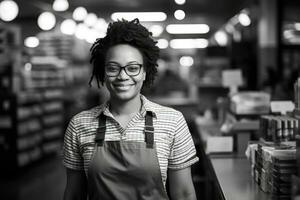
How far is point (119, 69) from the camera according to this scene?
2.22 metres

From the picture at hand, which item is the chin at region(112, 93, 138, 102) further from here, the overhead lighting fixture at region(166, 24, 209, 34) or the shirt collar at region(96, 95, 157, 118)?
the overhead lighting fixture at region(166, 24, 209, 34)

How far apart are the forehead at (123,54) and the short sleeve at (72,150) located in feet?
1.27

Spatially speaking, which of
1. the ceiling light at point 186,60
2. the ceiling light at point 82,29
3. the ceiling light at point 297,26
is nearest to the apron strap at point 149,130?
the ceiling light at point 297,26

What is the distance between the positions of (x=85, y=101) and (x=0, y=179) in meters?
5.39

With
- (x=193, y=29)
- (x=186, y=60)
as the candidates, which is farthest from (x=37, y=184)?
(x=186, y=60)

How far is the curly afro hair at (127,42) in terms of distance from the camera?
225 cm

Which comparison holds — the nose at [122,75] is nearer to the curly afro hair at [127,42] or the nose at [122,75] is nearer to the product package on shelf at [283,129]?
the curly afro hair at [127,42]

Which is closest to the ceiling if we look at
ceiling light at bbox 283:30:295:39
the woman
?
ceiling light at bbox 283:30:295:39

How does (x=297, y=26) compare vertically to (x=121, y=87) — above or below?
above

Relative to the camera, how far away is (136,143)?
221cm

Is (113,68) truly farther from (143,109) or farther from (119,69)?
(143,109)

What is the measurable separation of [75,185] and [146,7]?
7394mm

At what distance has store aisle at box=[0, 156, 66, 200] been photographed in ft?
20.4

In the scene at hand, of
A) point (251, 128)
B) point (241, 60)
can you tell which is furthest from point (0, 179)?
point (251, 128)
